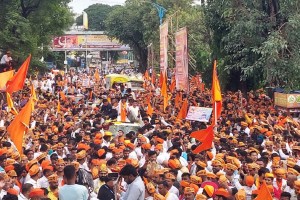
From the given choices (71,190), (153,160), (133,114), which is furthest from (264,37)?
(71,190)

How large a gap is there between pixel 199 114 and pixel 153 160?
550cm

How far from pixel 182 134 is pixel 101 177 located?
482cm

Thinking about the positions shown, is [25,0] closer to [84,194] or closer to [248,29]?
[248,29]

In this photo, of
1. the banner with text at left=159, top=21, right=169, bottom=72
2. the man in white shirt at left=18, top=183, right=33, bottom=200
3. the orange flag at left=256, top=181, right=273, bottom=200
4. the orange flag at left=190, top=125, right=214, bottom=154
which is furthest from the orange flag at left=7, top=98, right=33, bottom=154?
the banner with text at left=159, top=21, right=169, bottom=72

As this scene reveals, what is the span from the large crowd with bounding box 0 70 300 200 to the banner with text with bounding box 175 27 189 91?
1002mm

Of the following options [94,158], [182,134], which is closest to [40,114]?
[182,134]

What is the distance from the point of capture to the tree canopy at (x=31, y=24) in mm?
26203

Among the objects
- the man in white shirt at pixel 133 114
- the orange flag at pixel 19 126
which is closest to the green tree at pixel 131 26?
the man in white shirt at pixel 133 114

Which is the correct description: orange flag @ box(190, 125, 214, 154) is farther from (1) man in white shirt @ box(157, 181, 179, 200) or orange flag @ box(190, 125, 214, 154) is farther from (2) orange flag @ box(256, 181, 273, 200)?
(2) orange flag @ box(256, 181, 273, 200)

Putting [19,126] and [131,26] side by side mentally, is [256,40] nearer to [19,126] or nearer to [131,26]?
[19,126]

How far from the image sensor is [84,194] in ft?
21.4

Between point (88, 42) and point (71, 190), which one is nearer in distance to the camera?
point (71, 190)

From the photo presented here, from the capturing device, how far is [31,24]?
93.4 feet

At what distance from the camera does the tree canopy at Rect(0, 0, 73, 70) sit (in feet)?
86.0
